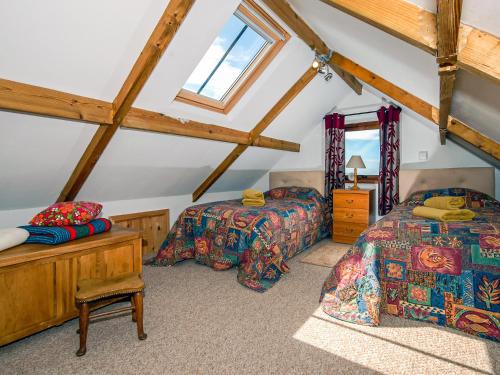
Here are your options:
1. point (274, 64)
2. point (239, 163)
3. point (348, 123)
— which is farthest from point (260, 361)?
point (348, 123)

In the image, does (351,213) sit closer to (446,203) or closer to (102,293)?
(446,203)

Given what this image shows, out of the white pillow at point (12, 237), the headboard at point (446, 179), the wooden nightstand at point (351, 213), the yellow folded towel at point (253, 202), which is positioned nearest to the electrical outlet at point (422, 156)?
the headboard at point (446, 179)

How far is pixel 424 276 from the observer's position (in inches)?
81.4

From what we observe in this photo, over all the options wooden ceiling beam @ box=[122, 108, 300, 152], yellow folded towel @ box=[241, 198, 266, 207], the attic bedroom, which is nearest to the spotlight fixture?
the attic bedroom

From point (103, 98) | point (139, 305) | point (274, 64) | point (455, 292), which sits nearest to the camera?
point (139, 305)

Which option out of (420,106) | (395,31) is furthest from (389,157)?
(395,31)

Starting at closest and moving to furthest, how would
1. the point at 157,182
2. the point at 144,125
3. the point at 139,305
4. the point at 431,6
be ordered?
1. the point at 431,6
2. the point at 139,305
3. the point at 144,125
4. the point at 157,182

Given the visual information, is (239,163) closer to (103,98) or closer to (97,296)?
(103,98)

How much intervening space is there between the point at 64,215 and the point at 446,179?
4.28 m

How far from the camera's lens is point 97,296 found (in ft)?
5.62

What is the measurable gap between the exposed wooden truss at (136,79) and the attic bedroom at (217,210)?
0.5 inches

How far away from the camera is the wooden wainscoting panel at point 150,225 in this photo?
3592 mm

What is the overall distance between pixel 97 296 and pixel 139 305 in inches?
10.3

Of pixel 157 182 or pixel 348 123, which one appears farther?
pixel 348 123
